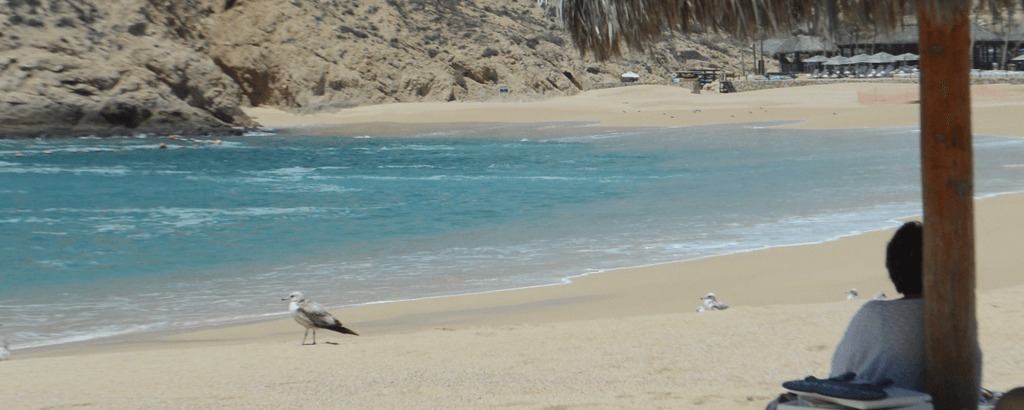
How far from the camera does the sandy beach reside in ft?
15.2

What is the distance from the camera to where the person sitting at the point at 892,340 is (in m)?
3.11

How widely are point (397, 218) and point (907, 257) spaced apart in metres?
10.9

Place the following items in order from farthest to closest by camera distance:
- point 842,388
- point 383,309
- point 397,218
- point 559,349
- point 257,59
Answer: point 257,59 < point 397,218 < point 383,309 < point 559,349 < point 842,388

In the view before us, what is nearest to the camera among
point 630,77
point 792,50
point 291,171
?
point 291,171

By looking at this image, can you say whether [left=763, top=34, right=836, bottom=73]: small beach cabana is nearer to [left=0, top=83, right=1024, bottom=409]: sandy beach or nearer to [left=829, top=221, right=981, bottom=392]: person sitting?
[left=0, top=83, right=1024, bottom=409]: sandy beach

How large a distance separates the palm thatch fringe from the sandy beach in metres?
1.85

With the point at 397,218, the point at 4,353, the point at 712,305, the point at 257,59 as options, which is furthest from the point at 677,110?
the point at 4,353

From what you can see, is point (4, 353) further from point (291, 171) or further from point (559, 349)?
point (291, 171)

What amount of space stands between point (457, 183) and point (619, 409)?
14853 mm

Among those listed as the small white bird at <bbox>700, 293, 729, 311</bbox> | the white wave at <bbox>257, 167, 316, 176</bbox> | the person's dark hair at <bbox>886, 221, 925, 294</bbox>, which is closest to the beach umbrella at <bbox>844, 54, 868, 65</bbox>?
the white wave at <bbox>257, 167, 316, 176</bbox>

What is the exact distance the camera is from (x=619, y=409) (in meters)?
4.21

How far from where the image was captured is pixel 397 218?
13.7m

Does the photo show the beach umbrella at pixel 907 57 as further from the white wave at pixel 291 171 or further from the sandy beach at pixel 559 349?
the sandy beach at pixel 559 349

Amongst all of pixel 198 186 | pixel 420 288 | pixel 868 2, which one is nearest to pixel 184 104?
pixel 198 186
